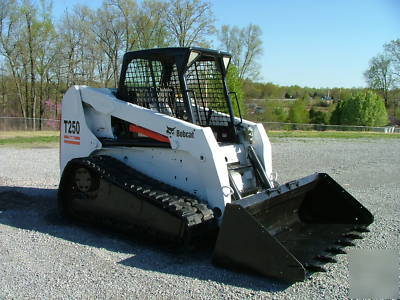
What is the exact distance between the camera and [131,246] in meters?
4.84

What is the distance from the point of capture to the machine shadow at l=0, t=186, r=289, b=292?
13.0 ft

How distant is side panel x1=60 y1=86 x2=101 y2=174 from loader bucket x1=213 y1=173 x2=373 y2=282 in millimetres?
2500

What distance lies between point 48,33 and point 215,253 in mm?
36265

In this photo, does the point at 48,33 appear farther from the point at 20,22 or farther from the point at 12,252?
the point at 12,252

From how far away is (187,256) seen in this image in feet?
15.0

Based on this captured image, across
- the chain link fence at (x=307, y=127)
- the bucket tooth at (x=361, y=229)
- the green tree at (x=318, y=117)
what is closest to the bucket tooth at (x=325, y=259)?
the bucket tooth at (x=361, y=229)

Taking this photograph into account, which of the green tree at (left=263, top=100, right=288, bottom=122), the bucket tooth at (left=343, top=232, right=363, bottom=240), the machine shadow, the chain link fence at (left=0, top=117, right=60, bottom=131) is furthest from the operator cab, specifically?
the green tree at (left=263, top=100, right=288, bottom=122)

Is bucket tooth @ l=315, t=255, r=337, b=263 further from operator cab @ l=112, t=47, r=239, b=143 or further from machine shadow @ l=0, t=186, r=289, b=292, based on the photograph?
operator cab @ l=112, t=47, r=239, b=143

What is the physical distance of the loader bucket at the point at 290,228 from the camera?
3834 millimetres

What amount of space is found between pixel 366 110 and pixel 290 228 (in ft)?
190

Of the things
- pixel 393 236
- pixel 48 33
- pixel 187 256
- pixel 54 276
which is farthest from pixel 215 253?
pixel 48 33

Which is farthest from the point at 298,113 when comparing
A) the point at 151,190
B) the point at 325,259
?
the point at 325,259

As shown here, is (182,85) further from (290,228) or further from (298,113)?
(298,113)

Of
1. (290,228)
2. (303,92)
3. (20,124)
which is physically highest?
(303,92)
